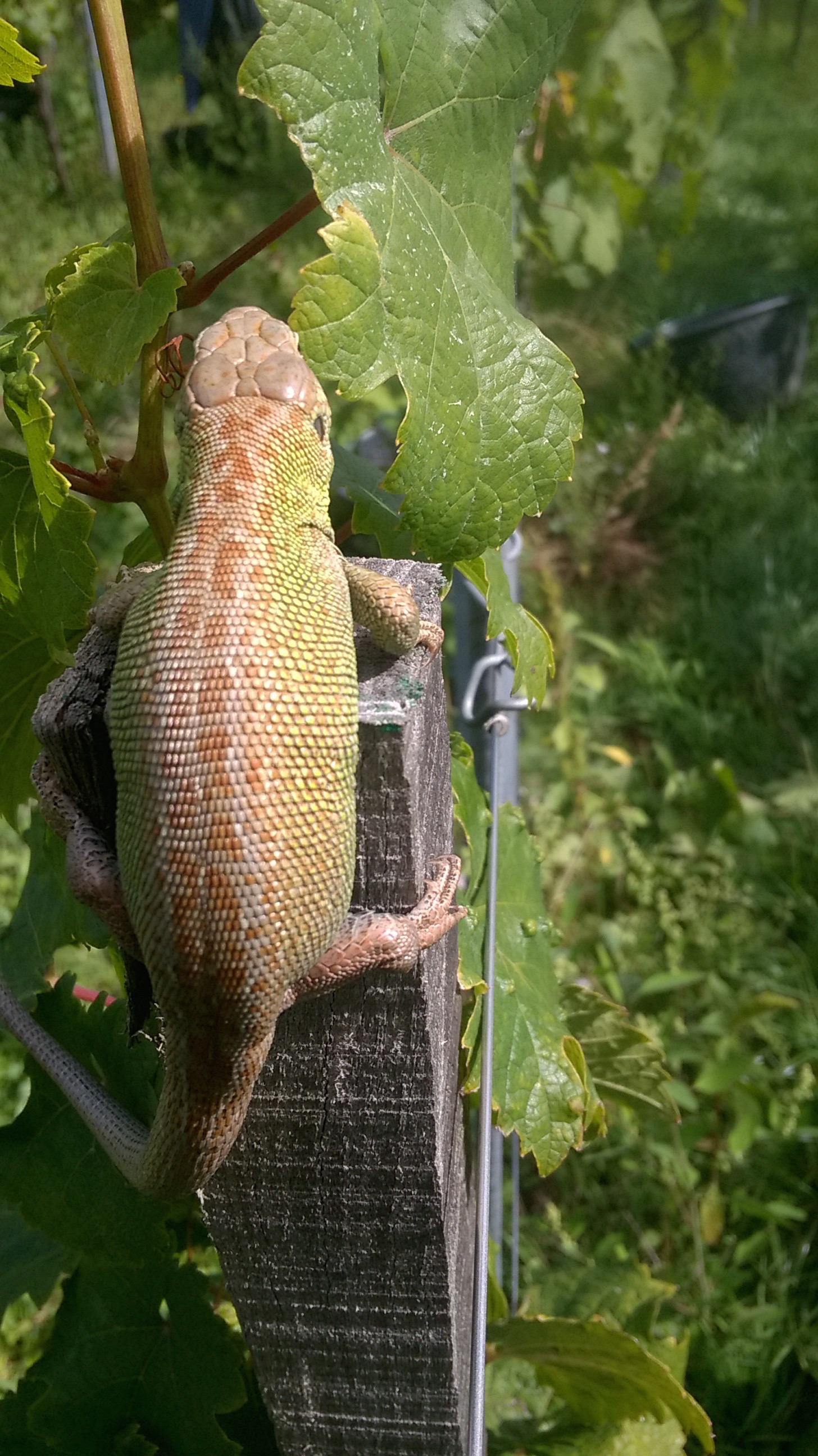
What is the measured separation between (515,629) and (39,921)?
1110 millimetres

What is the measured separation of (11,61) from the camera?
138 cm

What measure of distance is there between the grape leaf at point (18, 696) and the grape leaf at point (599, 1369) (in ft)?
4.40

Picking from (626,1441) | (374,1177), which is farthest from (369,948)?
(626,1441)

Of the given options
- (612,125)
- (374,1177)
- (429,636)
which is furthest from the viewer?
(612,125)

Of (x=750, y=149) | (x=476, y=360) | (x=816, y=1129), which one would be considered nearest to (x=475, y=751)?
(x=476, y=360)

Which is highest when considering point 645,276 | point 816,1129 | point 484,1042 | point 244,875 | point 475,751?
point 645,276

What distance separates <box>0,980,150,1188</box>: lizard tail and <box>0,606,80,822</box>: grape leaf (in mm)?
358

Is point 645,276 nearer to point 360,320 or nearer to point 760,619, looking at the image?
point 760,619

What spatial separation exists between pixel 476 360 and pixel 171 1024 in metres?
0.95

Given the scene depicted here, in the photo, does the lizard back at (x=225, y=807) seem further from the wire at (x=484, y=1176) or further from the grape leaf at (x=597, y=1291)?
the grape leaf at (x=597, y=1291)

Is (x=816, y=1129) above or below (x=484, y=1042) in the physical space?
below

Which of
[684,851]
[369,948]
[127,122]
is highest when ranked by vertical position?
[127,122]

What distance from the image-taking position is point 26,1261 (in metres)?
2.06

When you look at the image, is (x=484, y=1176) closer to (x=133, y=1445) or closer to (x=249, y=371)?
(x=133, y=1445)
